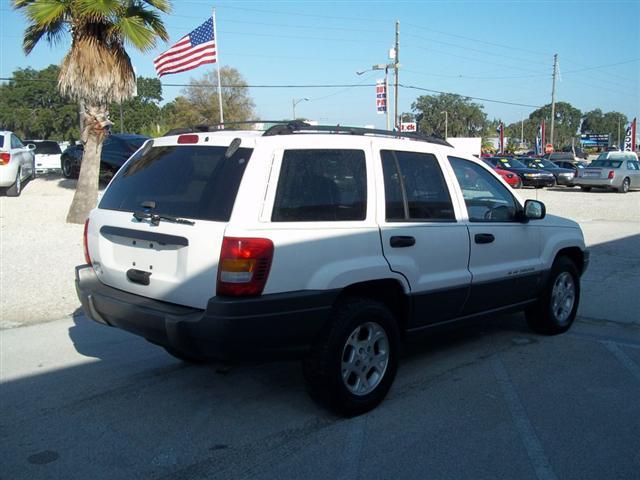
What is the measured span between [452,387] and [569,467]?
130cm

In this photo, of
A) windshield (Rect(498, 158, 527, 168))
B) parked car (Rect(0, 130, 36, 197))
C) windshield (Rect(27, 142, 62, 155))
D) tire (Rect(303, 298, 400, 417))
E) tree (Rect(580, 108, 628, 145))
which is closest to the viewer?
tire (Rect(303, 298, 400, 417))

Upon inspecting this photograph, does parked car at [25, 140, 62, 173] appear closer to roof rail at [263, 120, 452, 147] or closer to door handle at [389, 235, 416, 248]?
roof rail at [263, 120, 452, 147]

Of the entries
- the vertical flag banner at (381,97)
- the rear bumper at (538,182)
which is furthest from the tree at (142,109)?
the rear bumper at (538,182)

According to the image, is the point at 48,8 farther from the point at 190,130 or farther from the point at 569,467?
the point at 569,467

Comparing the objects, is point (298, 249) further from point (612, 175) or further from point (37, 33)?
point (612, 175)

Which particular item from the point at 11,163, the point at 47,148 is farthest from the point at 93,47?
the point at 47,148

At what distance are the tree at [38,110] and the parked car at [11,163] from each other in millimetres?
59127

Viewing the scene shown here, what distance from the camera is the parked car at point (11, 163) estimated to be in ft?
51.9

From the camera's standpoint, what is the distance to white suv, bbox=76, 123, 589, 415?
3.76m

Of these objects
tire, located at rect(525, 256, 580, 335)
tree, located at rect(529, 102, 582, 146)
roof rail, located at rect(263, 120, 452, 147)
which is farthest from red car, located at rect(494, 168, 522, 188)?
tree, located at rect(529, 102, 582, 146)

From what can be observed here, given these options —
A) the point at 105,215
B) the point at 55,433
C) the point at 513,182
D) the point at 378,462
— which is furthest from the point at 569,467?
the point at 513,182

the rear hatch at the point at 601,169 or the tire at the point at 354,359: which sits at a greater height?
the rear hatch at the point at 601,169

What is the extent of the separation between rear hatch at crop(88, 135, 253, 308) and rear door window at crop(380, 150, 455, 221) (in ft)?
3.73

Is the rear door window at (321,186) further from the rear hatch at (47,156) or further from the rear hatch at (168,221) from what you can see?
the rear hatch at (47,156)
